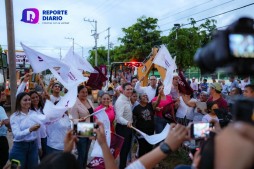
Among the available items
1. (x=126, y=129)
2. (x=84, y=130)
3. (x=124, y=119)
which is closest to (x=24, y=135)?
(x=124, y=119)

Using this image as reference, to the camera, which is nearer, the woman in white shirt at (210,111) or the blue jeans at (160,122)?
the woman in white shirt at (210,111)

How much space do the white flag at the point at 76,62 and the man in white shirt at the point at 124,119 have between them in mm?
1288

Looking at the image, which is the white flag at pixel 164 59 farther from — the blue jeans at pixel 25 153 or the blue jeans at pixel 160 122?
the blue jeans at pixel 25 153

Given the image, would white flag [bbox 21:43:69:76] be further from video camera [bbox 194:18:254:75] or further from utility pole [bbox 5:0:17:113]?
video camera [bbox 194:18:254:75]

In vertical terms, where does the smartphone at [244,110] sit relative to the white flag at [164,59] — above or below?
below

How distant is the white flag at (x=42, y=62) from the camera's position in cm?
612

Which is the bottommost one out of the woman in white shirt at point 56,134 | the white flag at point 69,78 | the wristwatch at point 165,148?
the woman in white shirt at point 56,134

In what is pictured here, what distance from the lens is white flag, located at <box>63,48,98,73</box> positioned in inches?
271

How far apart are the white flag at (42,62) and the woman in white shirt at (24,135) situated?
1313mm

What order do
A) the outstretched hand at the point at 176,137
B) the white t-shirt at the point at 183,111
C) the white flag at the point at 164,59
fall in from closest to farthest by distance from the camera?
the outstretched hand at the point at 176,137 → the white t-shirt at the point at 183,111 → the white flag at the point at 164,59

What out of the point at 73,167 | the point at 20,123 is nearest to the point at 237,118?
the point at 73,167

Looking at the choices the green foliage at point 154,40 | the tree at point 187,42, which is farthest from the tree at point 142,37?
the tree at point 187,42

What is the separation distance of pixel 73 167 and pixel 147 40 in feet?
134

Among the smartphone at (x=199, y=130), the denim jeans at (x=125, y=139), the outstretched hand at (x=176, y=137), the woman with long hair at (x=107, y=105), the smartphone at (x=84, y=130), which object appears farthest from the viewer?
the denim jeans at (x=125, y=139)
